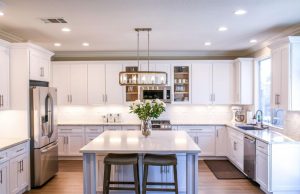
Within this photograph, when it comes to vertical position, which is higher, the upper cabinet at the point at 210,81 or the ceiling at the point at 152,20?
the ceiling at the point at 152,20

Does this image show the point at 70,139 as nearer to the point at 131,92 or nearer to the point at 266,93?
the point at 131,92

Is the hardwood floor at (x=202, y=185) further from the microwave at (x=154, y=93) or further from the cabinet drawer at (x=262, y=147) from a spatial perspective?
the microwave at (x=154, y=93)

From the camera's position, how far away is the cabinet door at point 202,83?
265 inches

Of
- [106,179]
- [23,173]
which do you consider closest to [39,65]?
[23,173]

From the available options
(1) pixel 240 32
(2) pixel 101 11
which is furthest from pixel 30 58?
(1) pixel 240 32

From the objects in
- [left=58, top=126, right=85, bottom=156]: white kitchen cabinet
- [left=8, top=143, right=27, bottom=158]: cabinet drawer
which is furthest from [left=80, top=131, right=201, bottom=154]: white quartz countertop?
[left=58, top=126, right=85, bottom=156]: white kitchen cabinet

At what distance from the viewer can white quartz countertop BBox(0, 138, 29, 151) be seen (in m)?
3.73

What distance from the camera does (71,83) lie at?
6789 mm

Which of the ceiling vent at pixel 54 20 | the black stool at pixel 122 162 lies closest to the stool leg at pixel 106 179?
the black stool at pixel 122 162

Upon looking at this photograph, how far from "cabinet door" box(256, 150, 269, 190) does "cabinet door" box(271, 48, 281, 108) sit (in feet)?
2.82

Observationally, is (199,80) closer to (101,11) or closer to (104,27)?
(104,27)

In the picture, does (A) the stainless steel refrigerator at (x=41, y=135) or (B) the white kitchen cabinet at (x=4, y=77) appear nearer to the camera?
(B) the white kitchen cabinet at (x=4, y=77)

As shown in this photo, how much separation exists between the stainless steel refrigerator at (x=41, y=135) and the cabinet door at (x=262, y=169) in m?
3.72

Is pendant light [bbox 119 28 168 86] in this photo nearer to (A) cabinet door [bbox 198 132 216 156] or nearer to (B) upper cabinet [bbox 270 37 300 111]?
(B) upper cabinet [bbox 270 37 300 111]
